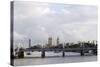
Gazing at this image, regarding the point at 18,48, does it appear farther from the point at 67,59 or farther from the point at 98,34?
the point at 98,34

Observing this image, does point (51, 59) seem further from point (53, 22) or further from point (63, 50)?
point (53, 22)

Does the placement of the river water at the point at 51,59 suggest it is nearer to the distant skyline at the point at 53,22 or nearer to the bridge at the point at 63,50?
the bridge at the point at 63,50

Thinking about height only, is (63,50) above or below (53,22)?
below

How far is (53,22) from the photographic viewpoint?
2104 mm

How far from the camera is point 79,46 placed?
2.26 metres

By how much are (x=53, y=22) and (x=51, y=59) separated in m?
0.44

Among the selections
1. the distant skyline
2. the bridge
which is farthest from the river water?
the distant skyline

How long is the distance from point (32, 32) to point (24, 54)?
265mm

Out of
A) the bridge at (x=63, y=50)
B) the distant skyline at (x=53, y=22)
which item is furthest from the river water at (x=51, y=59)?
the distant skyline at (x=53, y=22)

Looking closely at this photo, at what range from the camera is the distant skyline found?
196 cm

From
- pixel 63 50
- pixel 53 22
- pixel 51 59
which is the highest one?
pixel 53 22

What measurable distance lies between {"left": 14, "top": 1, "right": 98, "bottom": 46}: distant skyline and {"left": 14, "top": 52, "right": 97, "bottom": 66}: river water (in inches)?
6.7

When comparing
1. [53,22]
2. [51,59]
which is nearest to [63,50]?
[51,59]
